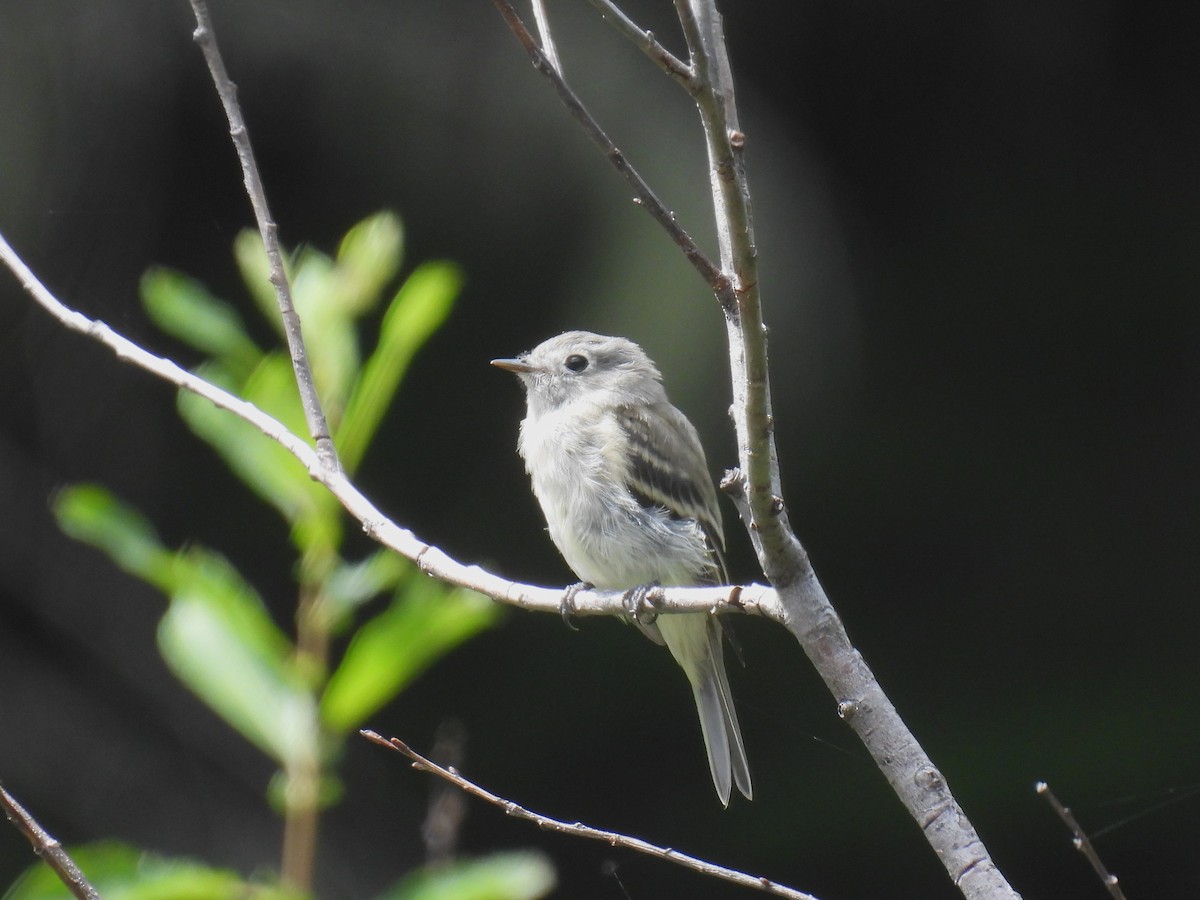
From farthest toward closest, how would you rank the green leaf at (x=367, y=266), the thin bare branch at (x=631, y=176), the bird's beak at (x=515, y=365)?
the bird's beak at (x=515, y=365)
the green leaf at (x=367, y=266)
the thin bare branch at (x=631, y=176)

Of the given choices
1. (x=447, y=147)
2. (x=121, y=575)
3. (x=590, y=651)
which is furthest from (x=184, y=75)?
(x=590, y=651)

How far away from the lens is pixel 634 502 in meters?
2.90

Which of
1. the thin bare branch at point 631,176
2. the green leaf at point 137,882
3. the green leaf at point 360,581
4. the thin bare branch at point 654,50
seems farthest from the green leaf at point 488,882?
the thin bare branch at point 654,50

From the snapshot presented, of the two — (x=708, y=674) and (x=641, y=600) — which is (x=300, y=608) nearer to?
(x=641, y=600)

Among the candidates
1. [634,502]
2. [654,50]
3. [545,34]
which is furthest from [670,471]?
[654,50]

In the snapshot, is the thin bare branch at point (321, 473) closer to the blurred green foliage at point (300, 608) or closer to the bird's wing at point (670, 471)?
the blurred green foliage at point (300, 608)

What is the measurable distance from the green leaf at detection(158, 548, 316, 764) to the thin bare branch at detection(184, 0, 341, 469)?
242 millimetres

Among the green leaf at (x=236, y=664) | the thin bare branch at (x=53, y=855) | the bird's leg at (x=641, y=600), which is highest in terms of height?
the green leaf at (x=236, y=664)

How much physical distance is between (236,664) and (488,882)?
0.43 m

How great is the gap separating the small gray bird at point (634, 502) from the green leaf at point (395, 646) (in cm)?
107

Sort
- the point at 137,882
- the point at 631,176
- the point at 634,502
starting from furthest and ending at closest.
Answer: the point at 634,502
the point at 137,882
the point at 631,176

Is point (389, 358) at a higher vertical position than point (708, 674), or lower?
higher

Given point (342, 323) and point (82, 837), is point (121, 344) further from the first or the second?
point (82, 837)

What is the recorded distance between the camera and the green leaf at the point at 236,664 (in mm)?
1651
